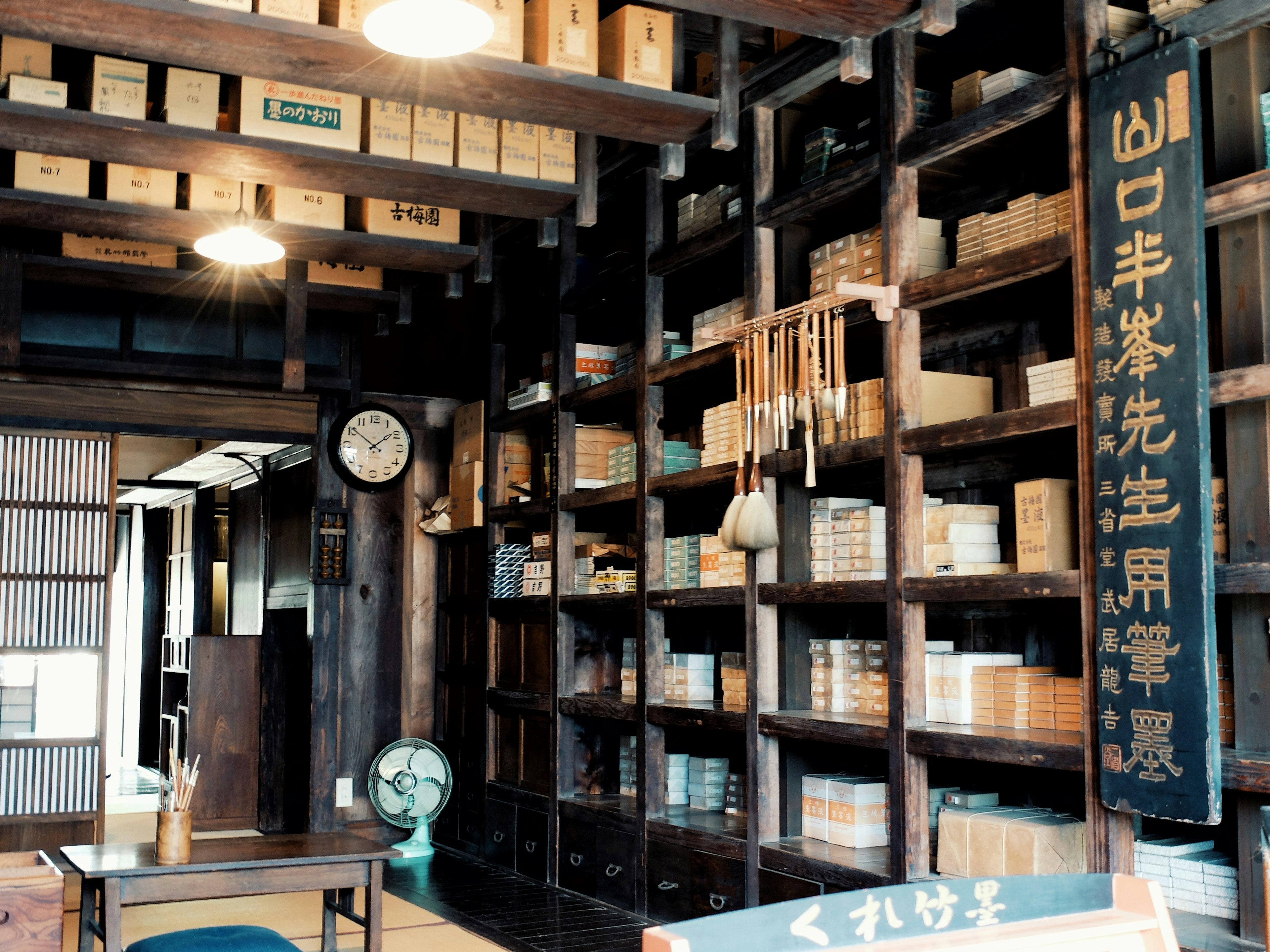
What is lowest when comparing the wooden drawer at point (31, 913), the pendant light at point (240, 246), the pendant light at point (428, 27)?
the wooden drawer at point (31, 913)

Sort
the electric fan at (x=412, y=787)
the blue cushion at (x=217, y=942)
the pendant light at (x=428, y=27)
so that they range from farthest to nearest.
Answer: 1. the electric fan at (x=412, y=787)
2. the blue cushion at (x=217, y=942)
3. the pendant light at (x=428, y=27)

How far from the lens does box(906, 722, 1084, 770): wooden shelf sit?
353cm

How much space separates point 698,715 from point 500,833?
221cm

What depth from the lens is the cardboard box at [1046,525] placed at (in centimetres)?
374

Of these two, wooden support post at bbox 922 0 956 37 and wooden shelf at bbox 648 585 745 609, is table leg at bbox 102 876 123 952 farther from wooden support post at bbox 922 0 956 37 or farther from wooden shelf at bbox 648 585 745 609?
wooden support post at bbox 922 0 956 37

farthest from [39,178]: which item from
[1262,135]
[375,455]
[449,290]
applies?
[1262,135]

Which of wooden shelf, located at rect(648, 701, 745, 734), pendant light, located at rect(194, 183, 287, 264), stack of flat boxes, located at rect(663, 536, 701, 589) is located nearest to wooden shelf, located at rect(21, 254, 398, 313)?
pendant light, located at rect(194, 183, 287, 264)

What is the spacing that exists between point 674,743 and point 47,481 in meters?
3.79

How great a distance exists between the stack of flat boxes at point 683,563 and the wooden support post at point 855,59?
204cm

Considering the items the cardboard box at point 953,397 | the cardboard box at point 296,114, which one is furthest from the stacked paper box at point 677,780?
the cardboard box at point 296,114

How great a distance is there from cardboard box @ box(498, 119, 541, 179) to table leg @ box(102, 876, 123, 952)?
301cm

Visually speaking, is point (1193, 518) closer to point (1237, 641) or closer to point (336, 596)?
point (1237, 641)

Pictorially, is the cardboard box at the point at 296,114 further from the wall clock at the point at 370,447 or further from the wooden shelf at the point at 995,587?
the wall clock at the point at 370,447

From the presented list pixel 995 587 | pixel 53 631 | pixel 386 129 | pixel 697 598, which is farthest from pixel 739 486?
pixel 53 631
